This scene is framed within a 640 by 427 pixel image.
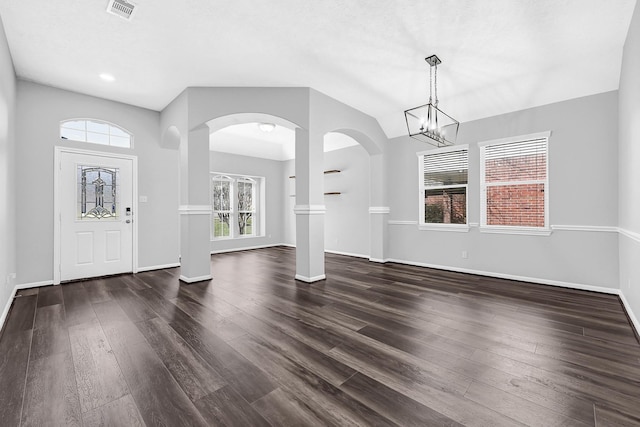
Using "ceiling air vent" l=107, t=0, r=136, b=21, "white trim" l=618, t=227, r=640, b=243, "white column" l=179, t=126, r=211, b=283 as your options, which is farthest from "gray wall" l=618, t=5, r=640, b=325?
"white column" l=179, t=126, r=211, b=283

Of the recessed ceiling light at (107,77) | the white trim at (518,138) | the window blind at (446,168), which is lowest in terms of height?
the window blind at (446,168)

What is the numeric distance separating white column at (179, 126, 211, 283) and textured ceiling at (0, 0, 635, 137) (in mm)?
865

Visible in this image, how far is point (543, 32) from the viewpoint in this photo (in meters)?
2.81

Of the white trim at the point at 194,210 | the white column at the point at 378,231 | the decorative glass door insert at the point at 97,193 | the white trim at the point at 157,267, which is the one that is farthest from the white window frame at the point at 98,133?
the white column at the point at 378,231

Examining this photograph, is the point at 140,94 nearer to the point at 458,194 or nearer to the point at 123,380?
Answer: the point at 123,380

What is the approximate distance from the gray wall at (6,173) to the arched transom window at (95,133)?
701mm

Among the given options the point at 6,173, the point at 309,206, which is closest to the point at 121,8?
the point at 6,173

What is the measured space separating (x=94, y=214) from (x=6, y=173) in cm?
146

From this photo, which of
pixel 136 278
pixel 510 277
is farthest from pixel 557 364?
pixel 136 278

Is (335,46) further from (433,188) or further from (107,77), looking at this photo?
(433,188)

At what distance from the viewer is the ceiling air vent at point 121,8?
2475 millimetres

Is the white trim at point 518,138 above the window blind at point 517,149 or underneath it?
above

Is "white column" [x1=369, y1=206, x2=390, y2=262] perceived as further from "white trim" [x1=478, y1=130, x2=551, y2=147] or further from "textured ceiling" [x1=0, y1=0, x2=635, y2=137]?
"textured ceiling" [x1=0, y1=0, x2=635, y2=137]

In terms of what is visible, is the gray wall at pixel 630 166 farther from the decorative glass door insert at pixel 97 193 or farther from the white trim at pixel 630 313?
the decorative glass door insert at pixel 97 193
